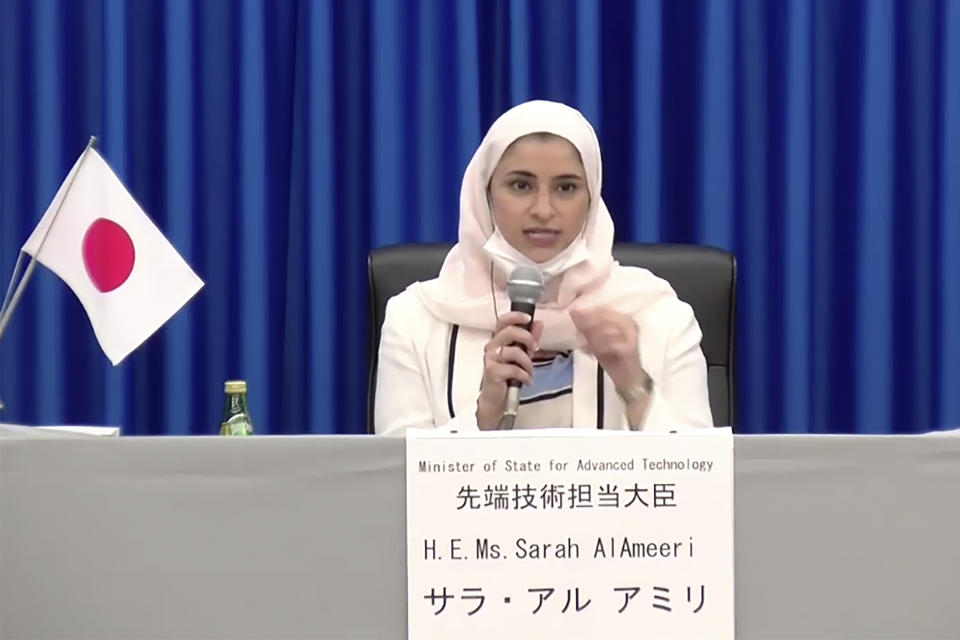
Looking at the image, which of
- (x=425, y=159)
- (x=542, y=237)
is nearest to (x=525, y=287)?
(x=542, y=237)

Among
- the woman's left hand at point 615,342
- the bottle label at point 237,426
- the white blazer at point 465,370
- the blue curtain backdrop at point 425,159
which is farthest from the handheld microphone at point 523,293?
the blue curtain backdrop at point 425,159

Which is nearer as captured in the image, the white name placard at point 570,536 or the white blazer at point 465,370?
the white name placard at point 570,536

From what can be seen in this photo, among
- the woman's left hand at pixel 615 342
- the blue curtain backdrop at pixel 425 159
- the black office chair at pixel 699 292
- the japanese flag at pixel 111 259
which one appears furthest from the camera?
the blue curtain backdrop at pixel 425 159

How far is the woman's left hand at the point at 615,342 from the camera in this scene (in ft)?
4.71

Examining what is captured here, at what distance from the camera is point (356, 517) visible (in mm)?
709

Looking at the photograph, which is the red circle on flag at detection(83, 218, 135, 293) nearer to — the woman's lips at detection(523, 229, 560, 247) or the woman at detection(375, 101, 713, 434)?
the woman at detection(375, 101, 713, 434)

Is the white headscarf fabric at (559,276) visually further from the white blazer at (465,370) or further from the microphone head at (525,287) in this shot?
the microphone head at (525,287)

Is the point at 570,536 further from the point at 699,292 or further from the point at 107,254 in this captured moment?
the point at 699,292

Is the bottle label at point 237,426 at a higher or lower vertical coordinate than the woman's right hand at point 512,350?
lower

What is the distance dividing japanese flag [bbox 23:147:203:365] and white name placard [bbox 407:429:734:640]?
588mm

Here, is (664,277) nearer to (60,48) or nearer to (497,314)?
(497,314)

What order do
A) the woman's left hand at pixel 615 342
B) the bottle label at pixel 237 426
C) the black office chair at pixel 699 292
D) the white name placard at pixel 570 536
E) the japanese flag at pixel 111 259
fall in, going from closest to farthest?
the white name placard at pixel 570 536 → the japanese flag at pixel 111 259 → the woman's left hand at pixel 615 342 → the bottle label at pixel 237 426 → the black office chair at pixel 699 292

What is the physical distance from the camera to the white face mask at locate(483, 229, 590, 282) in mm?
1641

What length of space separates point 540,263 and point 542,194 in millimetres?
99
